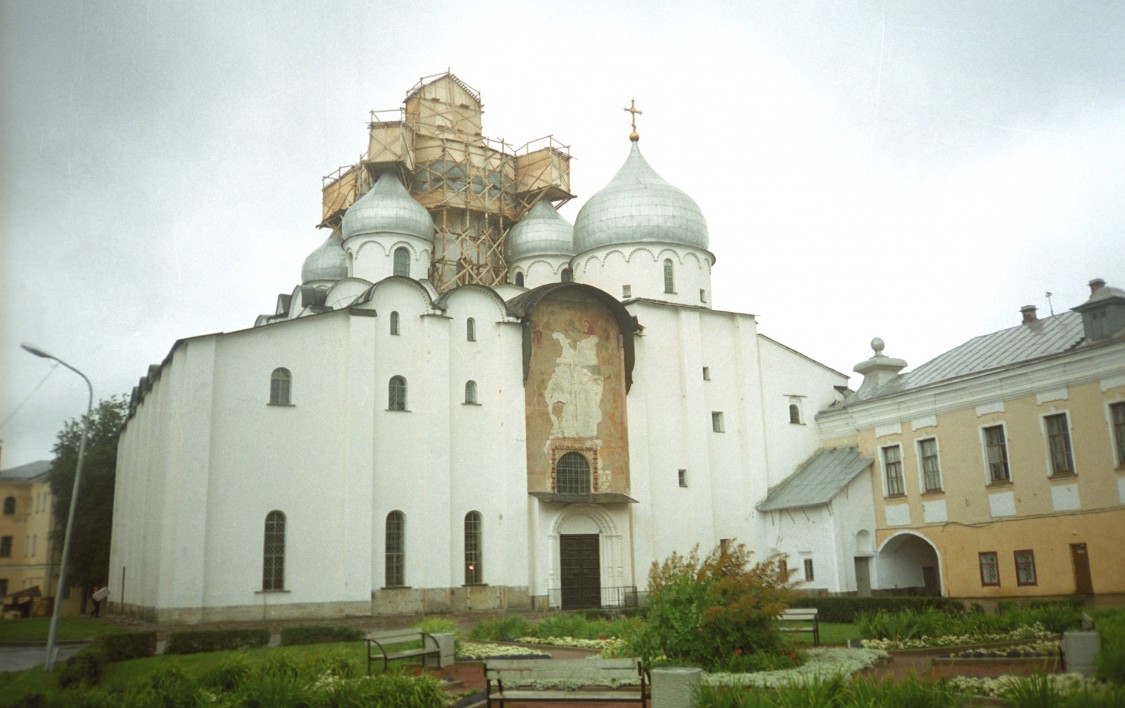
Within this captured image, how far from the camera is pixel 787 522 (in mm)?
33344

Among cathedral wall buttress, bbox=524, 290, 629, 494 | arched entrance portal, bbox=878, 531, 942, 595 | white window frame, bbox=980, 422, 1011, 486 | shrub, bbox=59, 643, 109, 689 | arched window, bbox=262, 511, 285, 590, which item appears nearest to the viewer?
shrub, bbox=59, 643, 109, 689

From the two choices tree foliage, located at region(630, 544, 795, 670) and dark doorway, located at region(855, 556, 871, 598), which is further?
dark doorway, located at region(855, 556, 871, 598)

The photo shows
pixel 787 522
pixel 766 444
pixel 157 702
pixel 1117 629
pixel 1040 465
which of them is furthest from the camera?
pixel 766 444

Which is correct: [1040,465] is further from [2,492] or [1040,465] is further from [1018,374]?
[2,492]

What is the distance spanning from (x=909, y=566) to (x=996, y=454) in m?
6.31

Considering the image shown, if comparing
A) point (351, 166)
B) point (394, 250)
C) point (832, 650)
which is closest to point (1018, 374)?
point (832, 650)

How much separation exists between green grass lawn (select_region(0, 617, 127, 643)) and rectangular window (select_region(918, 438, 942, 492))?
892 inches

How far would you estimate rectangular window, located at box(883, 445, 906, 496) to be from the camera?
99.4 feet

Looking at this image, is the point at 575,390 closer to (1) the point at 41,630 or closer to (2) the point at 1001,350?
(2) the point at 1001,350

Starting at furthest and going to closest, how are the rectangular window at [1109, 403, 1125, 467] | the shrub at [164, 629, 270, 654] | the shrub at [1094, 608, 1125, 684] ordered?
the rectangular window at [1109, 403, 1125, 467]
the shrub at [164, 629, 270, 654]
the shrub at [1094, 608, 1125, 684]

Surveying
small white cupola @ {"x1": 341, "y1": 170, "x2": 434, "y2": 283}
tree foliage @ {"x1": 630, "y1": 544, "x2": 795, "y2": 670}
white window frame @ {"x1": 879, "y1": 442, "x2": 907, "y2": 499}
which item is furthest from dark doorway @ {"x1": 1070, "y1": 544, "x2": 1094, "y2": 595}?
small white cupola @ {"x1": 341, "y1": 170, "x2": 434, "y2": 283}

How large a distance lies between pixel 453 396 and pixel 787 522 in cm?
1282

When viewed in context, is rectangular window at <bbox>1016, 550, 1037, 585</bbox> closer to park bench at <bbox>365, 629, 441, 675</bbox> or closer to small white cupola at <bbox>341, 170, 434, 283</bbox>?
park bench at <bbox>365, 629, 441, 675</bbox>

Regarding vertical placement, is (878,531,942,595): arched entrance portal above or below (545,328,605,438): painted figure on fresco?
below
